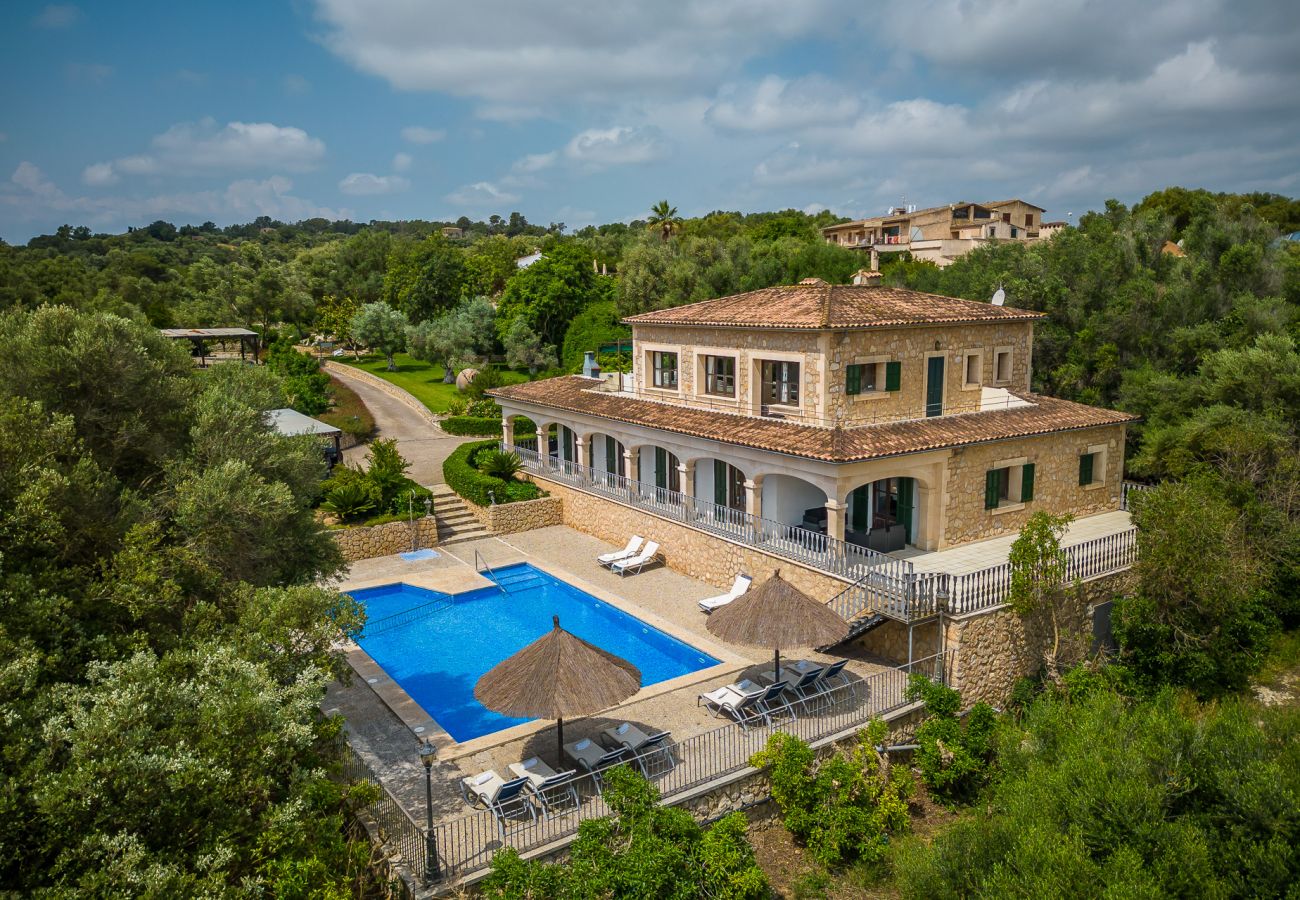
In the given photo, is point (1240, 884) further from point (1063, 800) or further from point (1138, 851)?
point (1063, 800)

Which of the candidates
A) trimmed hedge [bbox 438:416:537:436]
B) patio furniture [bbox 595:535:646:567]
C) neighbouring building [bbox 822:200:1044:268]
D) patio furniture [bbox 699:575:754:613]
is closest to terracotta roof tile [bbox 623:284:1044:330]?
patio furniture [bbox 699:575:754:613]

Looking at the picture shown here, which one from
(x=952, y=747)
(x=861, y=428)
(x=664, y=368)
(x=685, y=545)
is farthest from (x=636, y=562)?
(x=952, y=747)

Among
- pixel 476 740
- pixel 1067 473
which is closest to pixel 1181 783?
pixel 476 740

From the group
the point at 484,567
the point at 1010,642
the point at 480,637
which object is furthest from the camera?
the point at 484,567

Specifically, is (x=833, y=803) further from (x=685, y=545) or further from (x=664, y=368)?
(x=664, y=368)

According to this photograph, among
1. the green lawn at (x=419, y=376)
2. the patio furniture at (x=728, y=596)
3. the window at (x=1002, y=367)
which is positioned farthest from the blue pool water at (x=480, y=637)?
the green lawn at (x=419, y=376)
